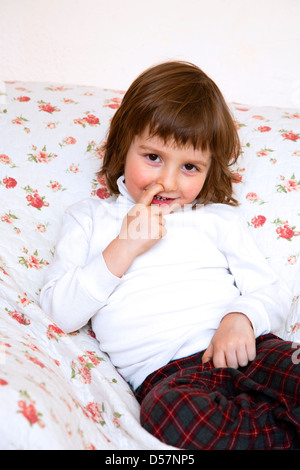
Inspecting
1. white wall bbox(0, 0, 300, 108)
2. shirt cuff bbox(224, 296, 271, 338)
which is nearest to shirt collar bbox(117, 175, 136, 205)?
shirt cuff bbox(224, 296, 271, 338)

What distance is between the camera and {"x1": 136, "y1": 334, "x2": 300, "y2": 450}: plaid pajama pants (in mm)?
870

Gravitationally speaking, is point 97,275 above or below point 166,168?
below

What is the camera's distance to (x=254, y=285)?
122 cm

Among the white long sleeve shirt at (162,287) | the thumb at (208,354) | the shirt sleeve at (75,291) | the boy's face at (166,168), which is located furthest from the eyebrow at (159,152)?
the thumb at (208,354)

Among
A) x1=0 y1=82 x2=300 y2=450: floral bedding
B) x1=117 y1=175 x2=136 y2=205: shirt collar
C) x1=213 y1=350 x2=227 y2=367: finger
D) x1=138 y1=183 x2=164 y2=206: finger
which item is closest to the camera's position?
x1=0 y1=82 x2=300 y2=450: floral bedding

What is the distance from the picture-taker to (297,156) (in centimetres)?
146

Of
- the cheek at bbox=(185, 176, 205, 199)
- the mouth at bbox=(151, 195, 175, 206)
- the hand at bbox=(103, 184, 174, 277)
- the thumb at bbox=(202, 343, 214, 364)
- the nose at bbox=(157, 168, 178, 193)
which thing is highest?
the nose at bbox=(157, 168, 178, 193)

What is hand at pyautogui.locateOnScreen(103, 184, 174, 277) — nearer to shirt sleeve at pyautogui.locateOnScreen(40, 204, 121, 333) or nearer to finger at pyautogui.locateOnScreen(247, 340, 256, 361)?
shirt sleeve at pyautogui.locateOnScreen(40, 204, 121, 333)

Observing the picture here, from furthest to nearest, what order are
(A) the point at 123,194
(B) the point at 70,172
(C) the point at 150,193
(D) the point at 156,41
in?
1. (D) the point at 156,41
2. (B) the point at 70,172
3. (A) the point at 123,194
4. (C) the point at 150,193

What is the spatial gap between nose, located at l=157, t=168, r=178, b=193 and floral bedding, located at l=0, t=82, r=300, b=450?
288 millimetres

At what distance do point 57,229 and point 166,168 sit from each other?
0.34 meters

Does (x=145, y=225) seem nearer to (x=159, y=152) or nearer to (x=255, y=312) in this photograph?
(x=159, y=152)

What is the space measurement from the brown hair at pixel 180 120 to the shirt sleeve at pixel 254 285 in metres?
0.12

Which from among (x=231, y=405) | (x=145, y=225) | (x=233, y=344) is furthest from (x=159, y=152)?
(x=231, y=405)
